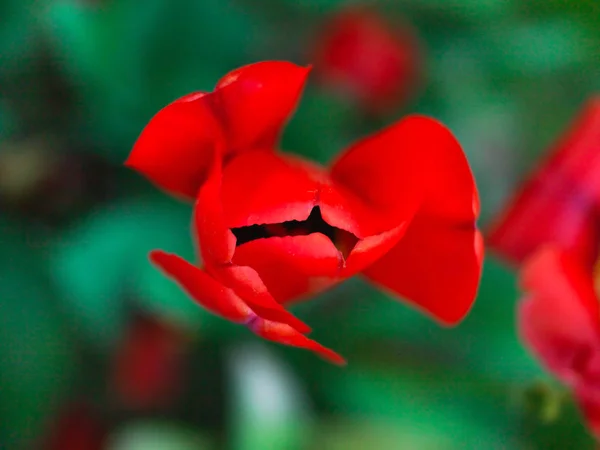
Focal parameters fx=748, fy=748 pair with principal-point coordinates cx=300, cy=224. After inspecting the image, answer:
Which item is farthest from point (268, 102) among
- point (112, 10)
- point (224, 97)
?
point (112, 10)

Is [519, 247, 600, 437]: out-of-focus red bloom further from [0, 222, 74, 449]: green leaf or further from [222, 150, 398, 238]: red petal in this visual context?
[0, 222, 74, 449]: green leaf

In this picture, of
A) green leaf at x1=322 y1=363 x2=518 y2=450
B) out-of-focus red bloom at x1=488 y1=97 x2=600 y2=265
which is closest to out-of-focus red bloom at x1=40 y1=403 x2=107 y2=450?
green leaf at x1=322 y1=363 x2=518 y2=450

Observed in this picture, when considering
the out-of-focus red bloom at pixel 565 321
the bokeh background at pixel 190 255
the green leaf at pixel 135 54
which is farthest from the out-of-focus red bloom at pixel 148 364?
the out-of-focus red bloom at pixel 565 321

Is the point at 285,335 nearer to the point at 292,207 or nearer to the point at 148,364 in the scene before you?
the point at 292,207

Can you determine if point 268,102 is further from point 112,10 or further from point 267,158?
point 112,10

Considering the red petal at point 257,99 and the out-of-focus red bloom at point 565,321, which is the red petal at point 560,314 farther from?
the red petal at point 257,99

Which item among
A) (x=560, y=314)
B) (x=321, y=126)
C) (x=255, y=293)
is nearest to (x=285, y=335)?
(x=255, y=293)
